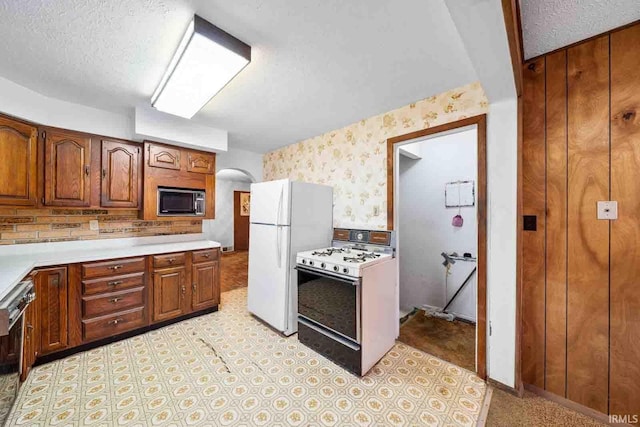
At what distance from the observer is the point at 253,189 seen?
2.90 metres

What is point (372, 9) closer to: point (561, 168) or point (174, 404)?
point (561, 168)

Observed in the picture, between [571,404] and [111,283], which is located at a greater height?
[111,283]

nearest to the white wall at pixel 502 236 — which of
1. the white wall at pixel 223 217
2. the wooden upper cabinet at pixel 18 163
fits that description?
the wooden upper cabinet at pixel 18 163

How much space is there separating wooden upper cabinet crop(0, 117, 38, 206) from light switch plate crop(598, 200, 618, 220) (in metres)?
4.40

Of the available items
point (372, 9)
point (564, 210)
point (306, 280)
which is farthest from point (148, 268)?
point (564, 210)

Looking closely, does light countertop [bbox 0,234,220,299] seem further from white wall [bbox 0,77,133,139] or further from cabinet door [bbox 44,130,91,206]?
white wall [bbox 0,77,133,139]

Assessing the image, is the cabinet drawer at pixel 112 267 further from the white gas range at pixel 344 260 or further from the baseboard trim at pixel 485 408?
the baseboard trim at pixel 485 408

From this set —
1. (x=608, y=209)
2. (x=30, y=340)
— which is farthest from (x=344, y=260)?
(x=30, y=340)

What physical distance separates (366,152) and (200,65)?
5.85ft

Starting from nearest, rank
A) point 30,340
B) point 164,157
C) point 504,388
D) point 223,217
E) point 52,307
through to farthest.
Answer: point 504,388 → point 30,340 → point 52,307 → point 164,157 → point 223,217

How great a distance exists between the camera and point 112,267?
2309 millimetres

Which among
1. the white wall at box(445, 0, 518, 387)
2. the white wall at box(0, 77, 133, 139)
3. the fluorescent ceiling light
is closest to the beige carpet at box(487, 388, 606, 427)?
the white wall at box(445, 0, 518, 387)

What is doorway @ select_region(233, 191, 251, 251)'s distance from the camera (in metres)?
7.62

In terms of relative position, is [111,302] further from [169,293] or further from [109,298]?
[169,293]
